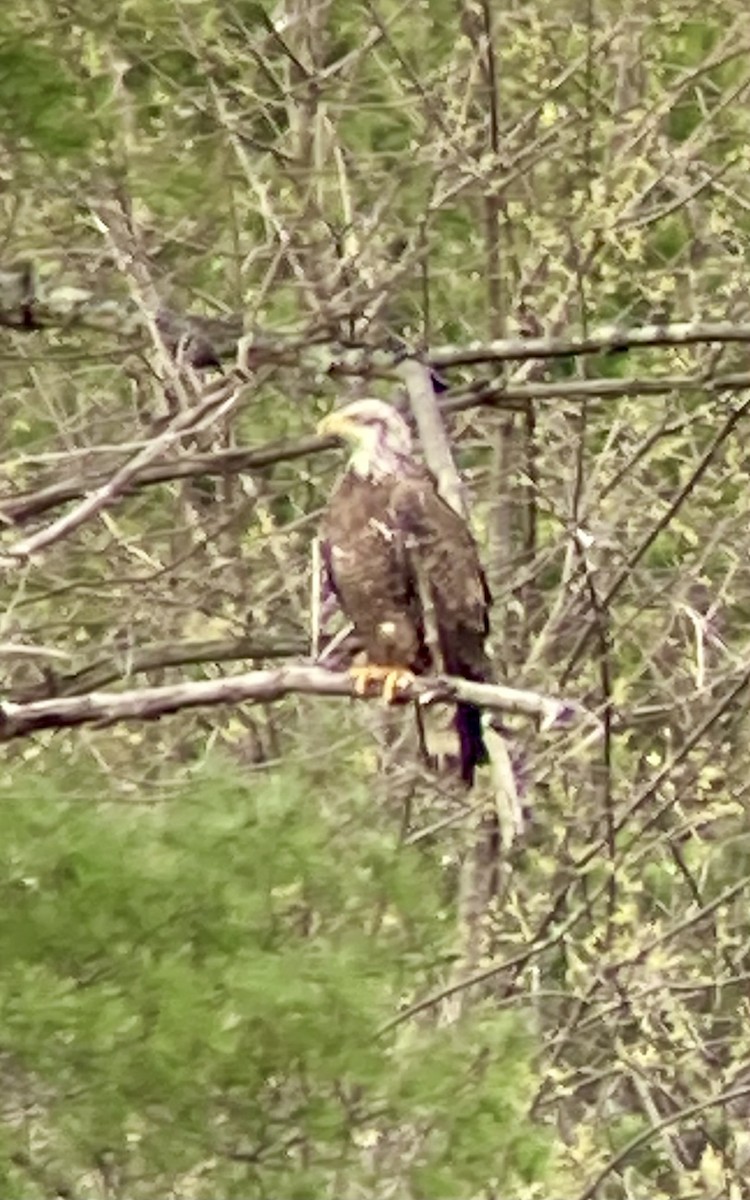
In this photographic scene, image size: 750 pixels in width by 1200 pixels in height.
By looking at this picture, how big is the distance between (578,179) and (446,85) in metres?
0.47

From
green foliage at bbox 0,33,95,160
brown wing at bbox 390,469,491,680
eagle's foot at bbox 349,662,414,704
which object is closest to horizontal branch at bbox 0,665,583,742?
eagle's foot at bbox 349,662,414,704

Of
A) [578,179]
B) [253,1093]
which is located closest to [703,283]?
[578,179]

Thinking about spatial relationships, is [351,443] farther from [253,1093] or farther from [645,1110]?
[645,1110]

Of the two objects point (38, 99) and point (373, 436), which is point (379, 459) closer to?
point (373, 436)

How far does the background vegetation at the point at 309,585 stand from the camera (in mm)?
3412

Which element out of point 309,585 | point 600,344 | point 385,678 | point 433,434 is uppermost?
point 433,434

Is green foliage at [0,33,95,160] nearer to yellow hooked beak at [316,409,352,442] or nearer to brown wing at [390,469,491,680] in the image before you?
yellow hooked beak at [316,409,352,442]

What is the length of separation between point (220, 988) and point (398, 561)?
30.9 inches

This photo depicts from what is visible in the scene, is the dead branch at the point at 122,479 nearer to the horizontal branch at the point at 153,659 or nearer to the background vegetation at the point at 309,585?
the background vegetation at the point at 309,585

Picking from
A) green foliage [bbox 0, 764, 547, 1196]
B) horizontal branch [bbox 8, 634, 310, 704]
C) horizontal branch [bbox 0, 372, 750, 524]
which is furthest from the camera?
horizontal branch [bbox 8, 634, 310, 704]

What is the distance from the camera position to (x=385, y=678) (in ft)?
11.4

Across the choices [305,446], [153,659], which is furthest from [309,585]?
[305,446]

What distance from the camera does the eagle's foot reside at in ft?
11.0

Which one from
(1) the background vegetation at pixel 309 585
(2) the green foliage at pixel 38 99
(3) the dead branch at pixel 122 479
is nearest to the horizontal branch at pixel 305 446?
(1) the background vegetation at pixel 309 585
